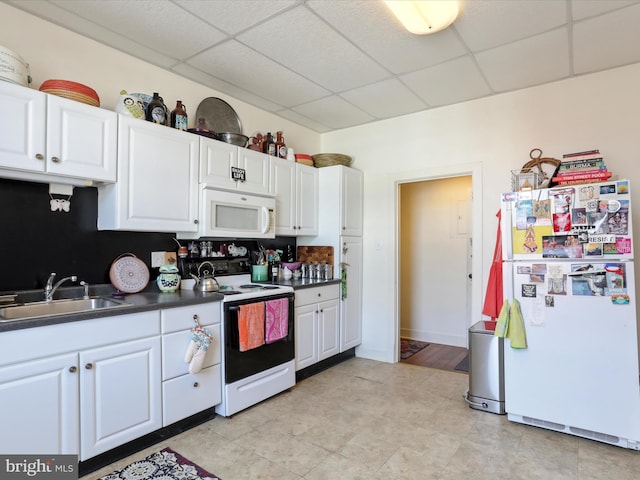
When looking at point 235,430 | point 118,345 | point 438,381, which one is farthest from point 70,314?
point 438,381

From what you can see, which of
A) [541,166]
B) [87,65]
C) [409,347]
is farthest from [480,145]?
[87,65]

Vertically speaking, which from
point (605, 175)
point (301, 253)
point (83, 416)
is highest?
point (605, 175)

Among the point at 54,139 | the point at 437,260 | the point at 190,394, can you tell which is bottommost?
the point at 190,394

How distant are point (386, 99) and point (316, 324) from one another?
7.24 ft

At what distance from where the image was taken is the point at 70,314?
1862 millimetres

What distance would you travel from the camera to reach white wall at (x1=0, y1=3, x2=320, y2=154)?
222 cm

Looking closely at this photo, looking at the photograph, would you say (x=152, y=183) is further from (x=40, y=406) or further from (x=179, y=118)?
(x=40, y=406)

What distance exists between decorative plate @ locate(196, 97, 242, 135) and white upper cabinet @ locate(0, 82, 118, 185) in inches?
35.7

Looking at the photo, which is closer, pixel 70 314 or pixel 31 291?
pixel 70 314

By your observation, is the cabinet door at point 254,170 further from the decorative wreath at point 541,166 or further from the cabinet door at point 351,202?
the decorative wreath at point 541,166

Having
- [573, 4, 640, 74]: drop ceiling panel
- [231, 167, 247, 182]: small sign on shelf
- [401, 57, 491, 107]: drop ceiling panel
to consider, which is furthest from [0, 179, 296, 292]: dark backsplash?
[573, 4, 640, 74]: drop ceiling panel

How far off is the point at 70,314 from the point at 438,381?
2939mm

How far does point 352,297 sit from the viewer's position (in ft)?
13.2

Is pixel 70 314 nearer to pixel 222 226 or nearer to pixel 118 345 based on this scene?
pixel 118 345
